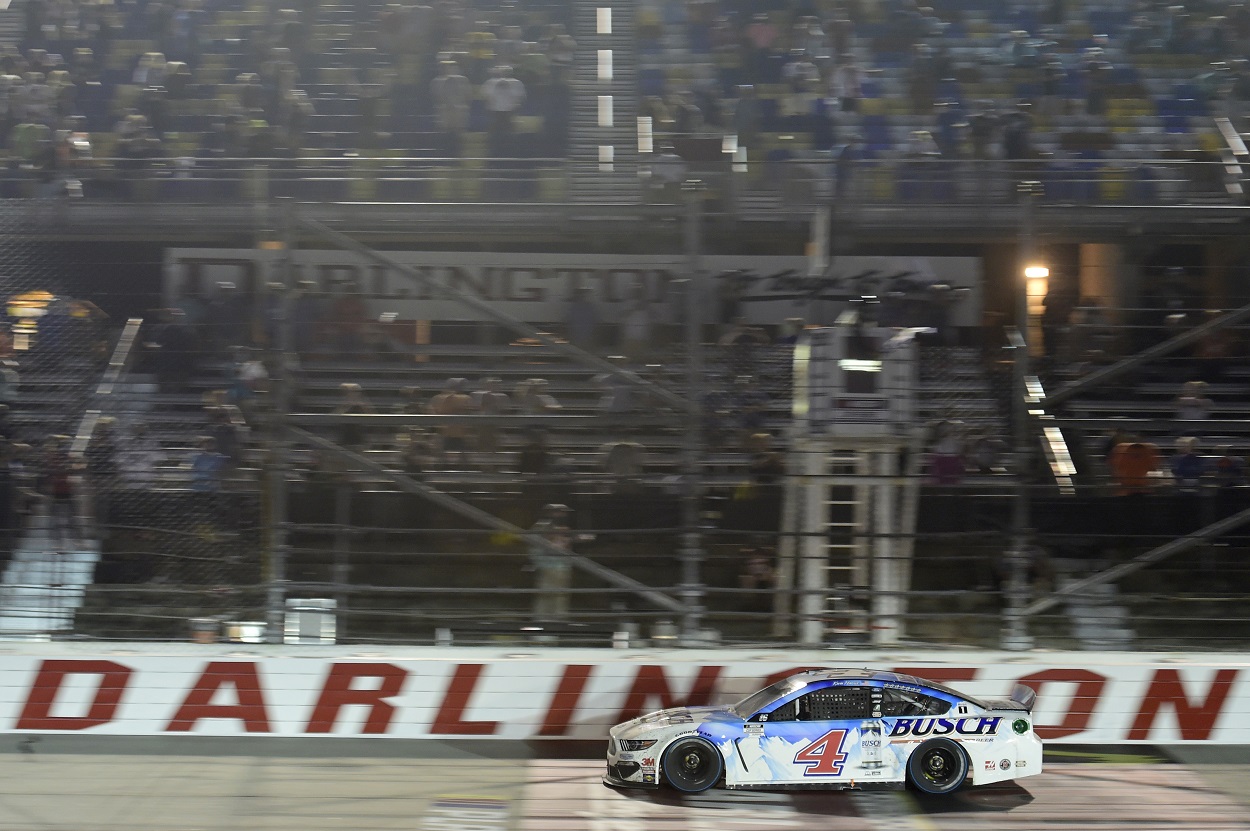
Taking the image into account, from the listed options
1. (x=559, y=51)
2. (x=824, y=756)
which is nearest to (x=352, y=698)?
(x=824, y=756)

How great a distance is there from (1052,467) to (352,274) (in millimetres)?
6121

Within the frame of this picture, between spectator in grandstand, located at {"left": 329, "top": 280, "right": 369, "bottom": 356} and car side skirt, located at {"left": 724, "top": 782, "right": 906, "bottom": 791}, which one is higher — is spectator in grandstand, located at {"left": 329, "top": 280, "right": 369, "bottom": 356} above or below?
above

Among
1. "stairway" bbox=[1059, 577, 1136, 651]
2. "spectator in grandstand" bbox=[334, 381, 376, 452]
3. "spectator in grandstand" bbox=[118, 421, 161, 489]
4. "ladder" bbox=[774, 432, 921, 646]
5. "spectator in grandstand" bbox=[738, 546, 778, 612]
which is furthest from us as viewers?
"spectator in grandstand" bbox=[334, 381, 376, 452]

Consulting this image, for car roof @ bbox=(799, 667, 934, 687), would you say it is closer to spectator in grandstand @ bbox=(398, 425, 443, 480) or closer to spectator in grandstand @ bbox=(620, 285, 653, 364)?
spectator in grandstand @ bbox=(620, 285, 653, 364)

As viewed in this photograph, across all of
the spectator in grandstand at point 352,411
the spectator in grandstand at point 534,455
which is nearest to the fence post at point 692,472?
the spectator in grandstand at point 534,455

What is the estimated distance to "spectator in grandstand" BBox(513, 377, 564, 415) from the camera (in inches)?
444

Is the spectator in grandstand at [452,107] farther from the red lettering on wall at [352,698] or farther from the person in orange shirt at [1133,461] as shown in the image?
the person in orange shirt at [1133,461]

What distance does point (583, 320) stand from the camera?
11562 mm

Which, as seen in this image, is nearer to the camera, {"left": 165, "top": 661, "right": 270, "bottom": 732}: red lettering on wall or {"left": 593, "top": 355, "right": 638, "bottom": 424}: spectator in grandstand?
{"left": 165, "top": 661, "right": 270, "bottom": 732}: red lettering on wall

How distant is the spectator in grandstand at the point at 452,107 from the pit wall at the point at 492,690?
6.02 m

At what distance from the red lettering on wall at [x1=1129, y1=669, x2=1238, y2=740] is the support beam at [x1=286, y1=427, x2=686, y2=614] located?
10.6ft

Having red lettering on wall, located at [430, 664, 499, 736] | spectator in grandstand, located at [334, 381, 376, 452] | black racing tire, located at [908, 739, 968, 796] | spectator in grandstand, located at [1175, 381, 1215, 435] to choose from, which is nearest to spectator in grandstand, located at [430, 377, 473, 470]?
spectator in grandstand, located at [334, 381, 376, 452]

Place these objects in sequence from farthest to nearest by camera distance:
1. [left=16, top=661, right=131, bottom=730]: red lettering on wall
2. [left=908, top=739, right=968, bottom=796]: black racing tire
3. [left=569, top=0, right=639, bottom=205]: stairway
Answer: [left=569, top=0, right=639, bottom=205]: stairway → [left=16, top=661, right=131, bottom=730]: red lettering on wall → [left=908, top=739, right=968, bottom=796]: black racing tire

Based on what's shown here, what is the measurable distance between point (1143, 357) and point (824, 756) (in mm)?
5036
